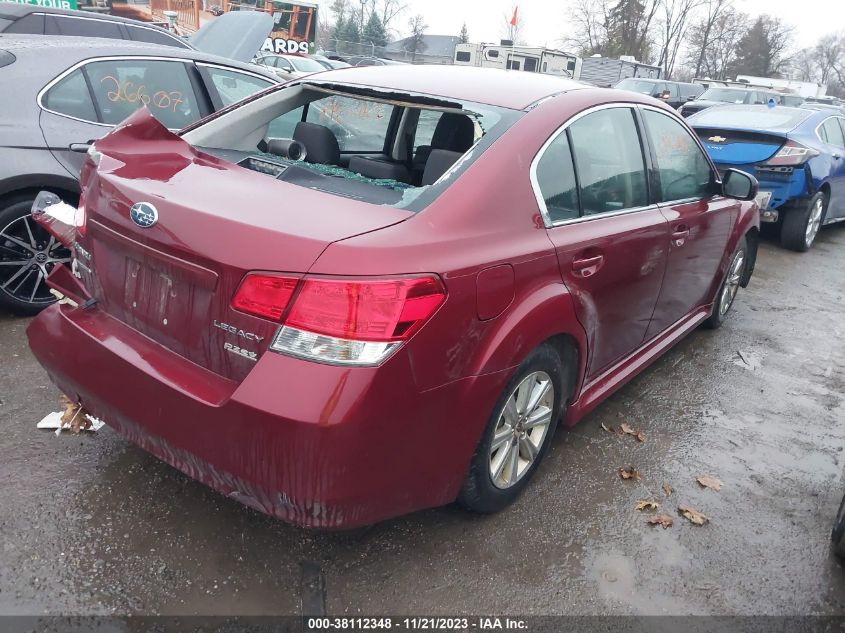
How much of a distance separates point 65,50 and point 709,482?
4322 millimetres

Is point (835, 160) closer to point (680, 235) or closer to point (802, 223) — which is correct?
point (802, 223)

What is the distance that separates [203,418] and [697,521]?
2.09 meters

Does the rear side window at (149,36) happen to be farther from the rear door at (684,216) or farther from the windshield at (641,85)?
the windshield at (641,85)

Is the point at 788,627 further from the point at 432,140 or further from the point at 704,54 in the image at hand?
the point at 704,54

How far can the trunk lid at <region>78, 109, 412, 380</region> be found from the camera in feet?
6.57

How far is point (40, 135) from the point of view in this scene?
12.7 ft

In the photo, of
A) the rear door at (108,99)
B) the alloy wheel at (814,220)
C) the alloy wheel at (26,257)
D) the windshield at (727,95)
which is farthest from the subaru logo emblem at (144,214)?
the windshield at (727,95)

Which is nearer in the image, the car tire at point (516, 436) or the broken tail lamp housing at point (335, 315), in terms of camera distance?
the broken tail lamp housing at point (335, 315)

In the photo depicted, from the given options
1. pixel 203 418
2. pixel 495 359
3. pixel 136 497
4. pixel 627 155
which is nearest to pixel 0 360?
pixel 136 497

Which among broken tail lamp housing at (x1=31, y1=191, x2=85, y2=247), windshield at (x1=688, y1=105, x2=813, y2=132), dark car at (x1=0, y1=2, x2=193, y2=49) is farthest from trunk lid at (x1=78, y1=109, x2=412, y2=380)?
windshield at (x1=688, y1=105, x2=813, y2=132)

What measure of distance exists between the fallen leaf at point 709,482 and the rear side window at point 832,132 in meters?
6.52

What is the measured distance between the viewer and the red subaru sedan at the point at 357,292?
195 centimetres

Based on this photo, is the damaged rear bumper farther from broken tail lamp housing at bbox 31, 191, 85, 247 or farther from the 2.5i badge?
broken tail lamp housing at bbox 31, 191, 85, 247

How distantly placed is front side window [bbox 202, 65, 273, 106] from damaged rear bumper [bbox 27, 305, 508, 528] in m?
2.87
